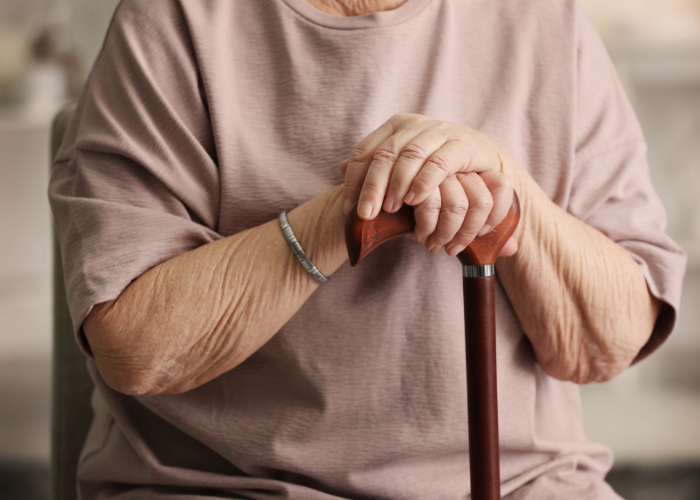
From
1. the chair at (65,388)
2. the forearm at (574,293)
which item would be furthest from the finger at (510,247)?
the chair at (65,388)

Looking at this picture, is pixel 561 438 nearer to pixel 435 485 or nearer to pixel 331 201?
pixel 435 485

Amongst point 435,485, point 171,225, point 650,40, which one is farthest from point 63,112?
point 650,40

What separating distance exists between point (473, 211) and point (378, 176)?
0.10m

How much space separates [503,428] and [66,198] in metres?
0.64

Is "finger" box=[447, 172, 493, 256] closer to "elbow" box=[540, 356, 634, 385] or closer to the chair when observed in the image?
"elbow" box=[540, 356, 634, 385]

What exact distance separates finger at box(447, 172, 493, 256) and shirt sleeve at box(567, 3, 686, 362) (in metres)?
0.29

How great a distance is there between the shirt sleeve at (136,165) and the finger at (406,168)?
0.29m

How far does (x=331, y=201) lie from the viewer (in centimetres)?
70

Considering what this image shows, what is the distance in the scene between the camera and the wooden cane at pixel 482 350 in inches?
24.2

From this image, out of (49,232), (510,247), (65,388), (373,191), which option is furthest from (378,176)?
(49,232)

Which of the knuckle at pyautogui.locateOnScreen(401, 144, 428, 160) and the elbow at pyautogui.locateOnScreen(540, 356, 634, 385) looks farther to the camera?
the elbow at pyautogui.locateOnScreen(540, 356, 634, 385)

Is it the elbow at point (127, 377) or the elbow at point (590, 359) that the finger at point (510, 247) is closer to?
the elbow at point (590, 359)

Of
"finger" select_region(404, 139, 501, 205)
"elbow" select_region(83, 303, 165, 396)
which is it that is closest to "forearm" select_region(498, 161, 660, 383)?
"finger" select_region(404, 139, 501, 205)

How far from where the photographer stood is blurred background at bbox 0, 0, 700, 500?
6.43 ft
